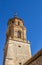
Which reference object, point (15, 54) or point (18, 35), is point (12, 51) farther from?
point (18, 35)

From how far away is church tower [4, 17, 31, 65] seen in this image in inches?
872

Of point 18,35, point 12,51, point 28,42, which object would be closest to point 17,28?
point 18,35

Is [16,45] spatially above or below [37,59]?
above

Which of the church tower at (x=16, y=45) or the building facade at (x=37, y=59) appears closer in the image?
the building facade at (x=37, y=59)

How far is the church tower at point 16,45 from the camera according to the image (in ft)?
72.6

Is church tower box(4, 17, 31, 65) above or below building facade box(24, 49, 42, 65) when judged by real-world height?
above

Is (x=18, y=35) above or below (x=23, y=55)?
above

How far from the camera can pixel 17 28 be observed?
86.6 ft

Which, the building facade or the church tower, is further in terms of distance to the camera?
the church tower

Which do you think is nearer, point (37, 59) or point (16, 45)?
point (37, 59)

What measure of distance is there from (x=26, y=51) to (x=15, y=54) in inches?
80.1

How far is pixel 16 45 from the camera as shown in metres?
23.9

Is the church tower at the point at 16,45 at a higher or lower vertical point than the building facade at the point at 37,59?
higher

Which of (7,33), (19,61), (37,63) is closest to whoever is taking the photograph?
(37,63)
